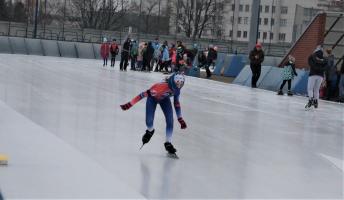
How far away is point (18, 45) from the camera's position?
50500 mm

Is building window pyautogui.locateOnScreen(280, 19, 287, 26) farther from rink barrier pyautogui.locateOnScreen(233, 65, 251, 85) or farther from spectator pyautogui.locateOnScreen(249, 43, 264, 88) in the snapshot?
spectator pyautogui.locateOnScreen(249, 43, 264, 88)

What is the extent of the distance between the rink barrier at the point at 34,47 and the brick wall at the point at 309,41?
2614 cm

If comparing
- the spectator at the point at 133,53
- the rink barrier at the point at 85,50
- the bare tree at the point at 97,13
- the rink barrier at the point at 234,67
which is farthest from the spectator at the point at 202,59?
the bare tree at the point at 97,13

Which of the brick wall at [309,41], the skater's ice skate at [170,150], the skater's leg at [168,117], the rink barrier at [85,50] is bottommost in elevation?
the rink barrier at [85,50]

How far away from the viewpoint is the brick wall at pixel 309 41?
27172mm

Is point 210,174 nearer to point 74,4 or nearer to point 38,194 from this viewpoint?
point 38,194

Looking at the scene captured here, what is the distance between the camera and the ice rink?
7492mm

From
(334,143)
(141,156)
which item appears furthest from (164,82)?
(334,143)

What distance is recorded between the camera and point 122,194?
6.91 metres

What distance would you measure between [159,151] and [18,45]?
1647 inches

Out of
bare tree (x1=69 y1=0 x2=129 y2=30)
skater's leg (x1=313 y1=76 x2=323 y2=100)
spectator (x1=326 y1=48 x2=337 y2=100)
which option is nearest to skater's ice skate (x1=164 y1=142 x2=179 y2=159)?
skater's leg (x1=313 y1=76 x2=323 y2=100)

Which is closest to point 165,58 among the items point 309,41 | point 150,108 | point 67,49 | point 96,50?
point 309,41

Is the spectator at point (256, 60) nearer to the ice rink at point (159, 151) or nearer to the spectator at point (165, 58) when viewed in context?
the ice rink at point (159, 151)

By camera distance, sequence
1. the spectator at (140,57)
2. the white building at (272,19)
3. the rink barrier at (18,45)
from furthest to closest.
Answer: the white building at (272,19) → the rink barrier at (18,45) → the spectator at (140,57)
